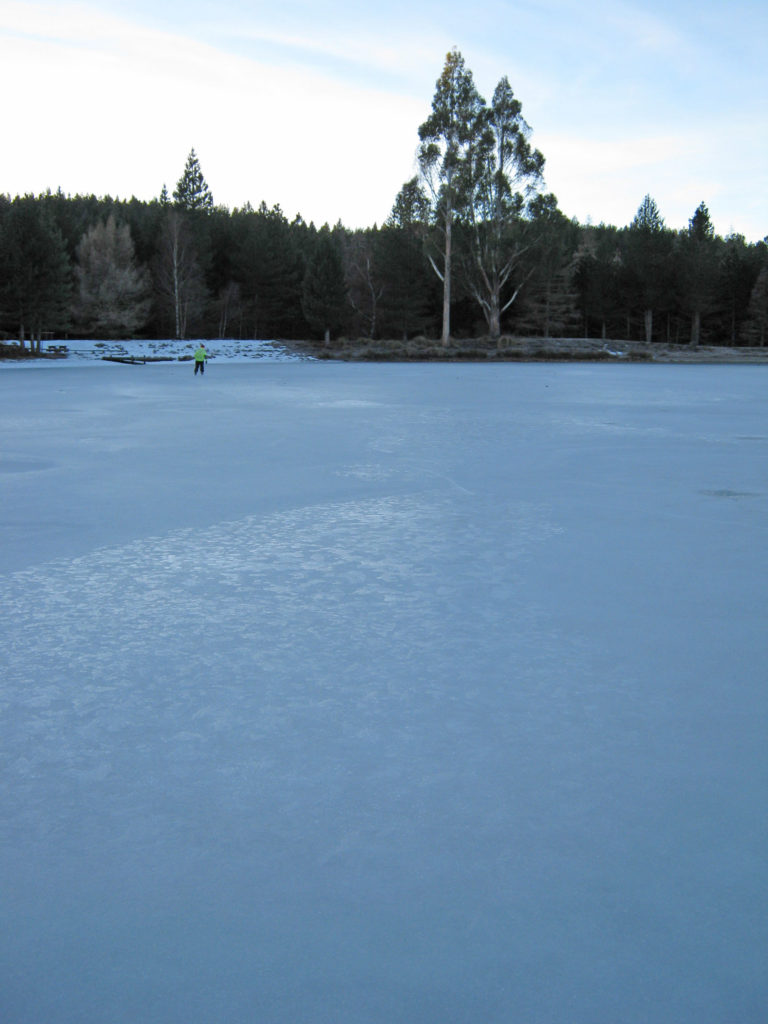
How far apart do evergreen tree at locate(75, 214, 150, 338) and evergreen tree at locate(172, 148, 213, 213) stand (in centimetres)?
1640

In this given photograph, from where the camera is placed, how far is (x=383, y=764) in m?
3.14

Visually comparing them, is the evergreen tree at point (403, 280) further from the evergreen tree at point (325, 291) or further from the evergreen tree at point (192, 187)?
the evergreen tree at point (192, 187)

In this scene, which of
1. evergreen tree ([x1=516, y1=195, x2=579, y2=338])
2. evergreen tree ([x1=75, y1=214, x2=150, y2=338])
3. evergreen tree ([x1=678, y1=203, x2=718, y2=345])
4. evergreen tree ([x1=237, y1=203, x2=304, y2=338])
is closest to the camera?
evergreen tree ([x1=75, y1=214, x2=150, y2=338])

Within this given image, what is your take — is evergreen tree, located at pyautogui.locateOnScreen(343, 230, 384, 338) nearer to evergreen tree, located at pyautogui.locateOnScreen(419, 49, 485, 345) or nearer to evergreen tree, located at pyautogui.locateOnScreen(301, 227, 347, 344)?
evergreen tree, located at pyautogui.locateOnScreen(301, 227, 347, 344)

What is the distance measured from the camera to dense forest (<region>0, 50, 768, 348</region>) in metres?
47.6

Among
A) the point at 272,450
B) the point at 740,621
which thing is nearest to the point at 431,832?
the point at 740,621

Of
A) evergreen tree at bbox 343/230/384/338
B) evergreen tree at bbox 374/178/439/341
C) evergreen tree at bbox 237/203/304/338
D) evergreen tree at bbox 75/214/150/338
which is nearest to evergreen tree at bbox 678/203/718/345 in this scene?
evergreen tree at bbox 374/178/439/341

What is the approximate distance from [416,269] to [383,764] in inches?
2525

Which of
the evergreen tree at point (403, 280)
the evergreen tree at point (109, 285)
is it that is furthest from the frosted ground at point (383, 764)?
the evergreen tree at point (403, 280)

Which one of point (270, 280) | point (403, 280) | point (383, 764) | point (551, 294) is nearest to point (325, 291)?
point (403, 280)

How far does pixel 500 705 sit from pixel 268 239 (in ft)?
237

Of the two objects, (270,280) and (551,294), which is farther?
(270,280)

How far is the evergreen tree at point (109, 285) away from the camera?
59.4 m

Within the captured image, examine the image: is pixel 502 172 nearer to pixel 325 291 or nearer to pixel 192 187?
pixel 325 291
